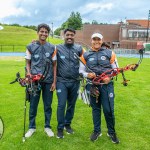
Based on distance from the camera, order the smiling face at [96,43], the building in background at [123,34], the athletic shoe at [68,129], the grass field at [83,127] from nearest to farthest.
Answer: the smiling face at [96,43], the grass field at [83,127], the athletic shoe at [68,129], the building in background at [123,34]

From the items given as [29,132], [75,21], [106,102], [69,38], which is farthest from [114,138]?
[75,21]

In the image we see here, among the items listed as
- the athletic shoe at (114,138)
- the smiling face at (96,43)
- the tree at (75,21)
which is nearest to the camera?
the smiling face at (96,43)

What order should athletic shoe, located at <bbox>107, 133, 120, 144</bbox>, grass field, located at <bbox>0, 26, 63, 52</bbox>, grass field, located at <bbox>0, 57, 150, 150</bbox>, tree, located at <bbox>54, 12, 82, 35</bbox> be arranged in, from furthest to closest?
tree, located at <bbox>54, 12, 82, 35</bbox> → grass field, located at <bbox>0, 26, 63, 52</bbox> → athletic shoe, located at <bbox>107, 133, 120, 144</bbox> → grass field, located at <bbox>0, 57, 150, 150</bbox>

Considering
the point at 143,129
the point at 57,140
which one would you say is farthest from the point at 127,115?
the point at 57,140

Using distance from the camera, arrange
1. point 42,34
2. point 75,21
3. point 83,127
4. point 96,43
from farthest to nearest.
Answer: point 75,21, point 83,127, point 42,34, point 96,43

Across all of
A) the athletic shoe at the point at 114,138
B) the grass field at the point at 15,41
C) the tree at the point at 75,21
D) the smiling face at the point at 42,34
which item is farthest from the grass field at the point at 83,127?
the tree at the point at 75,21

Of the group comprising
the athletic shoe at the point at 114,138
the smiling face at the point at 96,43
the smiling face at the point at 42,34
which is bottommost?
the athletic shoe at the point at 114,138

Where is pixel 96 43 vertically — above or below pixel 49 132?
above

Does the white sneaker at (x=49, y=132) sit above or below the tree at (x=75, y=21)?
below

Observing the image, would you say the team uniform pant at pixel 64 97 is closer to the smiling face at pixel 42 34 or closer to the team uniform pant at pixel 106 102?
the team uniform pant at pixel 106 102

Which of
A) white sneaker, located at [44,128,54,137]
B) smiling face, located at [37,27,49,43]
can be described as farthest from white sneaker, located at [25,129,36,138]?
smiling face, located at [37,27,49,43]

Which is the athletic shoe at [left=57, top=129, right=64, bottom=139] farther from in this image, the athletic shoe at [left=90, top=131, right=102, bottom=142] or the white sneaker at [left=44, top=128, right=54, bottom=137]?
the athletic shoe at [left=90, top=131, right=102, bottom=142]

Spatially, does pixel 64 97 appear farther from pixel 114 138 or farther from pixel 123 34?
pixel 123 34

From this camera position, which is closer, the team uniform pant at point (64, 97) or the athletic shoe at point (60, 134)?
the team uniform pant at point (64, 97)
